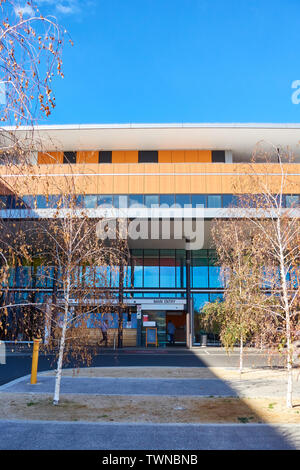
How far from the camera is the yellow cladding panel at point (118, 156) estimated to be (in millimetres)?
28469

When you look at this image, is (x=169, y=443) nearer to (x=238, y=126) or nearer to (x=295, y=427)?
(x=295, y=427)

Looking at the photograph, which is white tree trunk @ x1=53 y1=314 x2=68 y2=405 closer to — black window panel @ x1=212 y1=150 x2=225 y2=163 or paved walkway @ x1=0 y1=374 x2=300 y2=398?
paved walkway @ x1=0 y1=374 x2=300 y2=398

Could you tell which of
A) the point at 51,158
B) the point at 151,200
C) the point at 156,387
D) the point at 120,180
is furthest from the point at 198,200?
the point at 51,158

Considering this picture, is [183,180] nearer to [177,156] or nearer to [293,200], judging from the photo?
[177,156]

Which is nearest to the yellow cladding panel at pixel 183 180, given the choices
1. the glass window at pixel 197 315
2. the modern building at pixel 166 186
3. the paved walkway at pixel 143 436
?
the modern building at pixel 166 186

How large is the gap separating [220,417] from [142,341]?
19.8 m

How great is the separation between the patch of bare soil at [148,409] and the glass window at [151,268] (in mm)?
19609

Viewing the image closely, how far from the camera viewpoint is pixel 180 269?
2977 centimetres

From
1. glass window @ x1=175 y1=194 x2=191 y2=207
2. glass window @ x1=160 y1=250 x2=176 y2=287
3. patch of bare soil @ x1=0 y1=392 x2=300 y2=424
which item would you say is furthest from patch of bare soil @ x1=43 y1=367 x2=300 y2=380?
glass window @ x1=160 y1=250 x2=176 y2=287

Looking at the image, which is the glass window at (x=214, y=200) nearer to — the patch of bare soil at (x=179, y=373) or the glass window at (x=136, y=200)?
the glass window at (x=136, y=200)

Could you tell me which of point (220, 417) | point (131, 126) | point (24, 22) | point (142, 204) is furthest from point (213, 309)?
point (131, 126)

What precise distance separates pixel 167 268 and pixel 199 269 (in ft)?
7.90

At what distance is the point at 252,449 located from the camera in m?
6.04

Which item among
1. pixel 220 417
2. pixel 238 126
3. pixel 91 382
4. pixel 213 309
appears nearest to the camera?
pixel 220 417
